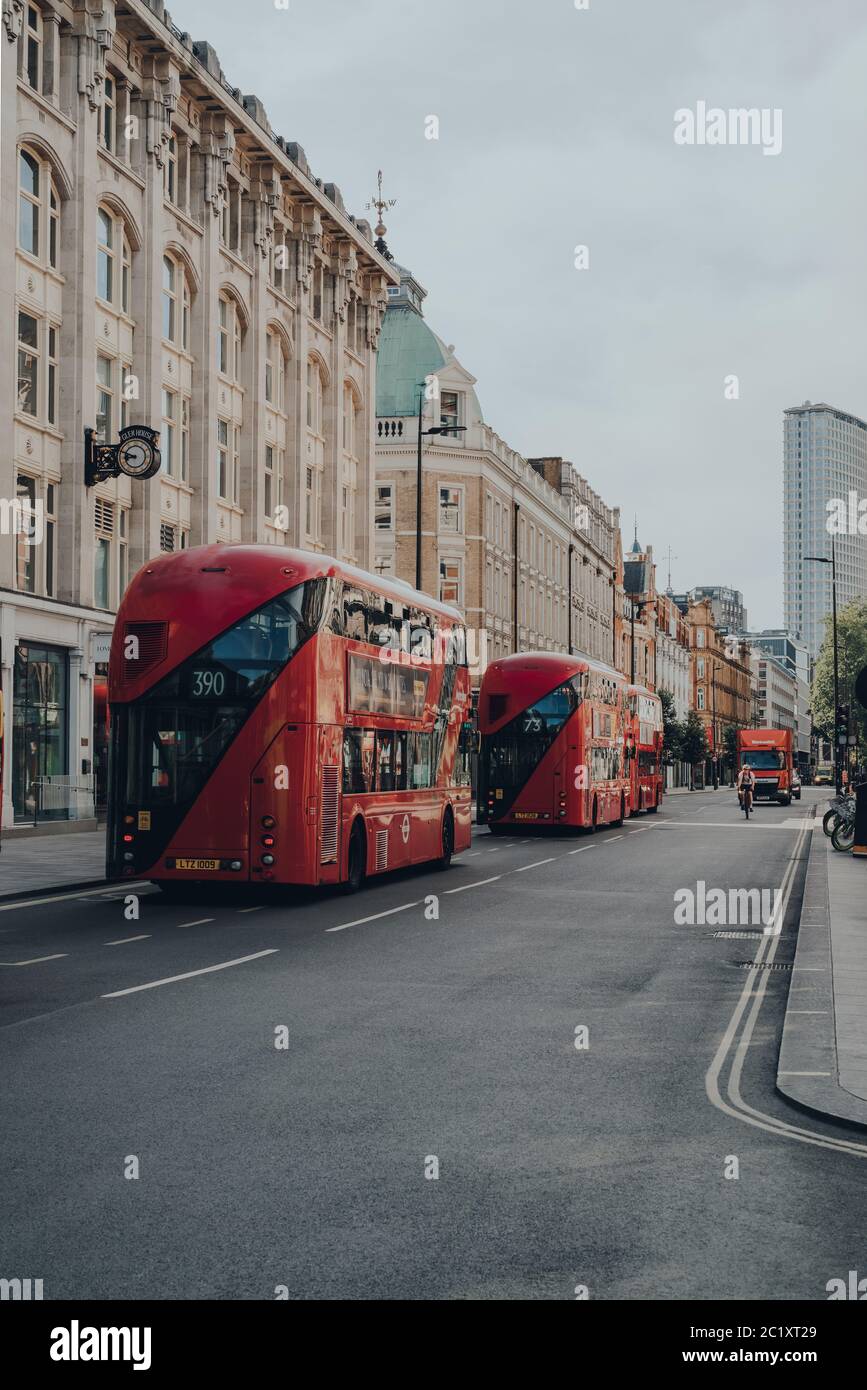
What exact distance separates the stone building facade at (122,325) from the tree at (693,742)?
6675 centimetres

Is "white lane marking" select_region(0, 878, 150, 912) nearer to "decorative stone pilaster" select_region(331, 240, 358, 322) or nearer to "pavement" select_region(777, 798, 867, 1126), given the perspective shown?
"pavement" select_region(777, 798, 867, 1126)

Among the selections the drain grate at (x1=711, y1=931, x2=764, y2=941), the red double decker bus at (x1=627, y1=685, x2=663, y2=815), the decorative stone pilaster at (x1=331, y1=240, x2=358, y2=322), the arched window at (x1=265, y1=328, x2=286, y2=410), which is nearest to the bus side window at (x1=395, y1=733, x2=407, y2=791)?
the drain grate at (x1=711, y1=931, x2=764, y2=941)

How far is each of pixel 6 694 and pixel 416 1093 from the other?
2303 centimetres

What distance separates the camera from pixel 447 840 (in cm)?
2494

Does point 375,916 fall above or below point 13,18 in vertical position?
below

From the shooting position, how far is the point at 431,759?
76.5 ft

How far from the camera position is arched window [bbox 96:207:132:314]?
34.5 m

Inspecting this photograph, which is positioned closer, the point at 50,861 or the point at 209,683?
the point at 209,683

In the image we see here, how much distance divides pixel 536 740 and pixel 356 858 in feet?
46.6

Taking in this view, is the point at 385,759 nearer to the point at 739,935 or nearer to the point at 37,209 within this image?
the point at 739,935

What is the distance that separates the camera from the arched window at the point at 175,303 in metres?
38.4
